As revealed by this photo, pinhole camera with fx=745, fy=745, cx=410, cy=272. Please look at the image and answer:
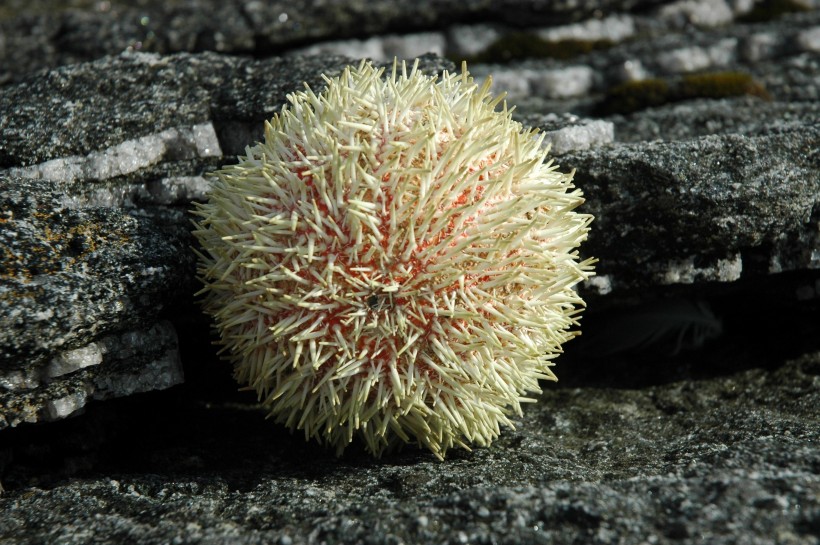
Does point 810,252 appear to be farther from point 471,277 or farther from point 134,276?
point 134,276

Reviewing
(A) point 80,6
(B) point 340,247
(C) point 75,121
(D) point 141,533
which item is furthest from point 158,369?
(A) point 80,6

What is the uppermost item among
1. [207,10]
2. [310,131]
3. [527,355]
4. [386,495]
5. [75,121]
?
[207,10]

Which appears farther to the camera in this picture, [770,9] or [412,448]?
[770,9]

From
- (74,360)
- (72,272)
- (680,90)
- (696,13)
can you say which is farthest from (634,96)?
(74,360)

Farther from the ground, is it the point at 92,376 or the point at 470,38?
the point at 470,38

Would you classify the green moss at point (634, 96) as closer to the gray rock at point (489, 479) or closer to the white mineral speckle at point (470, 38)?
the white mineral speckle at point (470, 38)

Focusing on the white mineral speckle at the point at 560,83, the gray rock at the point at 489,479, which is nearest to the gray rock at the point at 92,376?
the gray rock at the point at 489,479

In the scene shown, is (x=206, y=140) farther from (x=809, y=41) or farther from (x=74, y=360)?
(x=809, y=41)
